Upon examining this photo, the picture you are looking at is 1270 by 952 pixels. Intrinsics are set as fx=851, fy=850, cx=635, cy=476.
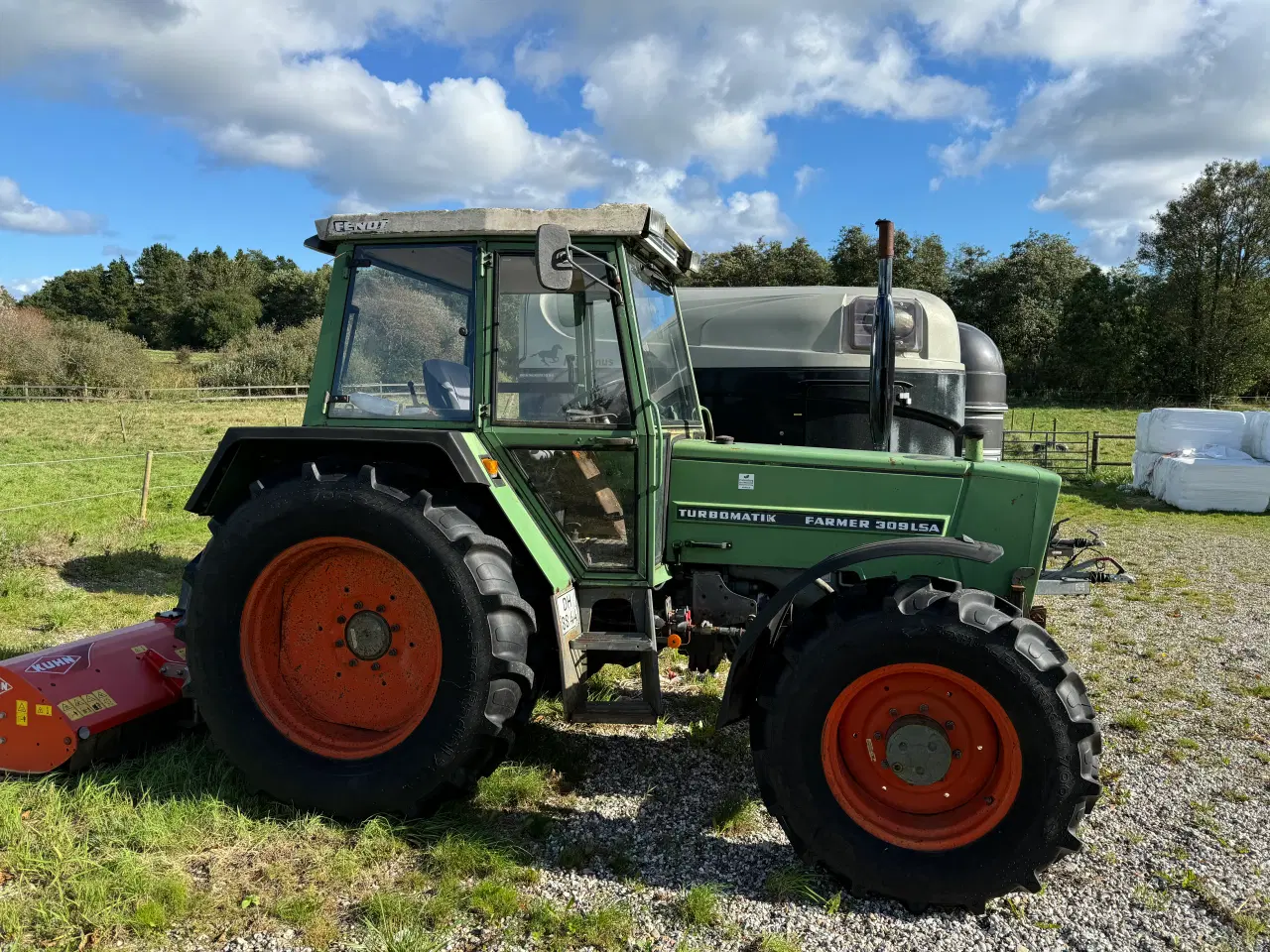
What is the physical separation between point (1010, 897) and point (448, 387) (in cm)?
292

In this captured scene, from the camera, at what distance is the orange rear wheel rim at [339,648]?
3486mm

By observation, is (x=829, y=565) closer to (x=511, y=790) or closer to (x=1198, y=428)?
(x=511, y=790)

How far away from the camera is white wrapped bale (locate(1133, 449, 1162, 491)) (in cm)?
1456

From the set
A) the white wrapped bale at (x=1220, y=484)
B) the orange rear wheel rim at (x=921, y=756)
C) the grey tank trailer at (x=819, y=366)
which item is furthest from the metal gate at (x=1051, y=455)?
the orange rear wheel rim at (x=921, y=756)

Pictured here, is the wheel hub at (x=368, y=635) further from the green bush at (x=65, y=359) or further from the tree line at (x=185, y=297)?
the tree line at (x=185, y=297)

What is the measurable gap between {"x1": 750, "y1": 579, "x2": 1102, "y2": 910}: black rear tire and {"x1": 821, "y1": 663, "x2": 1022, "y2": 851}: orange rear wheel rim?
0.14 feet

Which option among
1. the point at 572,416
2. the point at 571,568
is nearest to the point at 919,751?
the point at 571,568

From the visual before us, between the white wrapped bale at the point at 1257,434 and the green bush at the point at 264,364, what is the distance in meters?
29.8

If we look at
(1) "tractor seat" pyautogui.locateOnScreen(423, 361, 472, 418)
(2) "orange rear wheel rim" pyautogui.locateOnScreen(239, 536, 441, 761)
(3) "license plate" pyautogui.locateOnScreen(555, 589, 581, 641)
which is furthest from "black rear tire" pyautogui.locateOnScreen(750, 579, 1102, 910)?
(1) "tractor seat" pyautogui.locateOnScreen(423, 361, 472, 418)

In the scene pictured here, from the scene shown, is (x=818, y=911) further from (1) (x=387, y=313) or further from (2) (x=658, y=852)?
(1) (x=387, y=313)

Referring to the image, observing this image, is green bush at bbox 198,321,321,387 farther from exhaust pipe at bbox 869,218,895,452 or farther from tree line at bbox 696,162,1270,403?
exhaust pipe at bbox 869,218,895,452

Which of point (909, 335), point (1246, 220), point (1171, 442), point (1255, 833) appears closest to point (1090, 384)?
point (1246, 220)

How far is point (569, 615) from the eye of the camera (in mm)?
3518

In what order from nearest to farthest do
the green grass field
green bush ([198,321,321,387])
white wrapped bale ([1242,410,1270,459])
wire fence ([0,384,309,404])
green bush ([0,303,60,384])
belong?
1. the green grass field
2. white wrapped bale ([1242,410,1270,459])
3. wire fence ([0,384,309,404])
4. green bush ([0,303,60,384])
5. green bush ([198,321,321,387])
